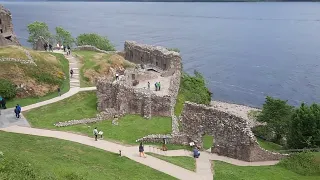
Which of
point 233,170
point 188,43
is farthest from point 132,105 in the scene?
point 188,43

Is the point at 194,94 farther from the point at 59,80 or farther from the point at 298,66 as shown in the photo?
the point at 298,66

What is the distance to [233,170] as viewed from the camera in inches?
1439

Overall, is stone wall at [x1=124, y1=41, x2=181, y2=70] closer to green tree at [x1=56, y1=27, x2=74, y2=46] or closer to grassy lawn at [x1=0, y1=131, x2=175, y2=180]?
grassy lawn at [x1=0, y1=131, x2=175, y2=180]

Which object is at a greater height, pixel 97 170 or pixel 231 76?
pixel 97 170

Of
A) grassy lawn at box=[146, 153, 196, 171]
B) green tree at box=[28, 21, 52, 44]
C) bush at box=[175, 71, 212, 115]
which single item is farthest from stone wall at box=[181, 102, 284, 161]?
green tree at box=[28, 21, 52, 44]

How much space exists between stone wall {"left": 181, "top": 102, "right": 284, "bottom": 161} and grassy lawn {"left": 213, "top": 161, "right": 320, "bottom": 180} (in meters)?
2.17

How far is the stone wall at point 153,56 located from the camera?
77.4 meters

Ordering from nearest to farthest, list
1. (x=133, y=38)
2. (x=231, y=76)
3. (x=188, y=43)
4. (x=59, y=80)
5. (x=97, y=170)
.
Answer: (x=97, y=170), (x=59, y=80), (x=231, y=76), (x=188, y=43), (x=133, y=38)

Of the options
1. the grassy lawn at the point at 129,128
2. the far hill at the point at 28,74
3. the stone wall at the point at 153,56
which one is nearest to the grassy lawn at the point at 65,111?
the grassy lawn at the point at 129,128

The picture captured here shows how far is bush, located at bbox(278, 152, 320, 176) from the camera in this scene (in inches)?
1448

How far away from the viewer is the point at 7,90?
178 feet

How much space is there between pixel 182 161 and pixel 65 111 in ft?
69.0

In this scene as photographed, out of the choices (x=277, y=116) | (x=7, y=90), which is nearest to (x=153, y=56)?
(x=277, y=116)

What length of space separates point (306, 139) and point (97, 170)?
26388 millimetres
